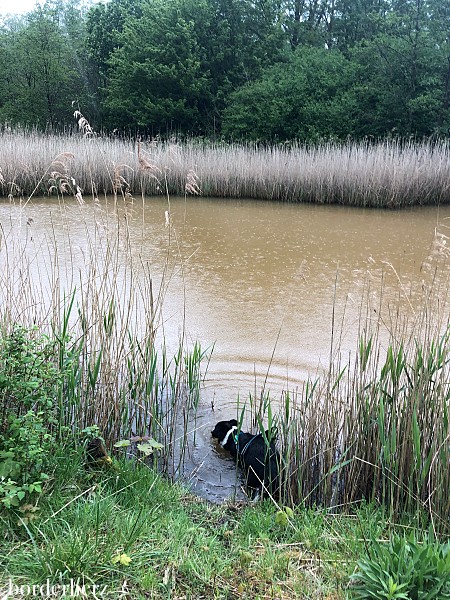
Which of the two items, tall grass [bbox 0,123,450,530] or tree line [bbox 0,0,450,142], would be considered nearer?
tall grass [bbox 0,123,450,530]

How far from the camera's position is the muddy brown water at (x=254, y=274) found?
273 centimetres

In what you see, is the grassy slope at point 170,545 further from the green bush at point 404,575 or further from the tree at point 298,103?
the tree at point 298,103

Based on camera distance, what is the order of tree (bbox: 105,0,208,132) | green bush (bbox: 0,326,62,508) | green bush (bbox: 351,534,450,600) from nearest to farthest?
green bush (bbox: 351,534,450,600) → green bush (bbox: 0,326,62,508) → tree (bbox: 105,0,208,132)

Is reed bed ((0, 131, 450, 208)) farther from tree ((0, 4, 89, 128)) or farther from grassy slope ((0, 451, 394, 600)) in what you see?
tree ((0, 4, 89, 128))

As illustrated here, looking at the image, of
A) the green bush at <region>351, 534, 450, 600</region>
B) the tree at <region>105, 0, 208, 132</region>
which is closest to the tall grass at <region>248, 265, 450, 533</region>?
the green bush at <region>351, 534, 450, 600</region>

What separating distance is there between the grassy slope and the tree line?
40.7 ft

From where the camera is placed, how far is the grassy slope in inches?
53.7

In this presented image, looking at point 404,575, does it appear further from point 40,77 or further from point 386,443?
point 40,77

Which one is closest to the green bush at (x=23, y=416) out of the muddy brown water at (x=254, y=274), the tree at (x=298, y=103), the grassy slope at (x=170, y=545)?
the grassy slope at (x=170, y=545)

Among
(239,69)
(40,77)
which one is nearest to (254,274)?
(239,69)

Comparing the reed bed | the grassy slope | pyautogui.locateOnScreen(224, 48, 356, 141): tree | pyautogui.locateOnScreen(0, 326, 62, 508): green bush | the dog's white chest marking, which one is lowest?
the dog's white chest marking

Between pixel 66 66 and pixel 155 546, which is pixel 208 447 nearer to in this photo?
pixel 155 546

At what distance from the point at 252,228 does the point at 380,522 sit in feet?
16.1

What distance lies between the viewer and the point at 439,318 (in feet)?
6.73
